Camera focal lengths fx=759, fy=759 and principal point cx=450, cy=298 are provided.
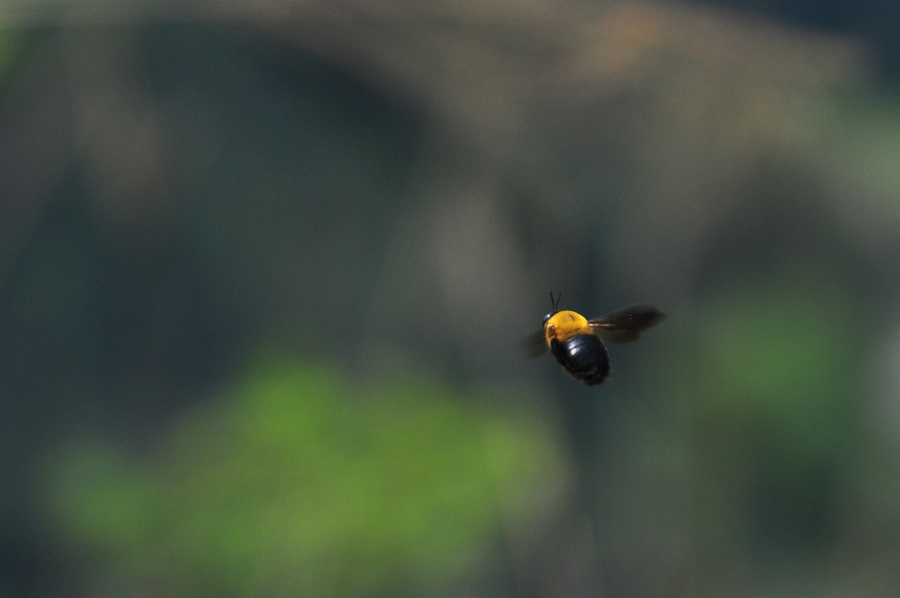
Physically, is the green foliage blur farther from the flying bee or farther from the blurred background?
the flying bee

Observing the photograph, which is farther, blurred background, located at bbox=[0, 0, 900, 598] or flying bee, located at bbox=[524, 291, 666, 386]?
blurred background, located at bbox=[0, 0, 900, 598]

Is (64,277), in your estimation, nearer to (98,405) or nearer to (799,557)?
(98,405)

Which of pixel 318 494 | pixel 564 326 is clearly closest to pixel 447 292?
pixel 318 494

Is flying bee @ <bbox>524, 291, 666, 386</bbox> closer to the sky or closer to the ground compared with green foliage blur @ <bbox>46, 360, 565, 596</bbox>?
closer to the sky

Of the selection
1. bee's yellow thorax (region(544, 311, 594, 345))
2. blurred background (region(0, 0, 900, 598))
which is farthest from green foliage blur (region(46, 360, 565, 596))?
bee's yellow thorax (region(544, 311, 594, 345))

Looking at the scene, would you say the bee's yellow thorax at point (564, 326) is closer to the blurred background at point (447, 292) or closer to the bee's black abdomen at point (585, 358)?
the bee's black abdomen at point (585, 358)

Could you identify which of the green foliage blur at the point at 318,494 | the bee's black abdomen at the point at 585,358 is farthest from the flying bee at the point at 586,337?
the green foliage blur at the point at 318,494

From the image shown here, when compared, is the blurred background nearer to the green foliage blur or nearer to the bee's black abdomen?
the green foliage blur
